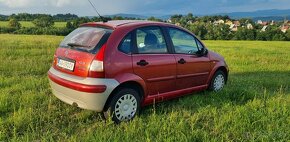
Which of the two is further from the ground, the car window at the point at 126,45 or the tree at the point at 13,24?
the tree at the point at 13,24

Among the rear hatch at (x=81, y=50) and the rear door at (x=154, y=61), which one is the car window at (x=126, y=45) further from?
the rear hatch at (x=81, y=50)

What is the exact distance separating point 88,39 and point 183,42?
2135 millimetres

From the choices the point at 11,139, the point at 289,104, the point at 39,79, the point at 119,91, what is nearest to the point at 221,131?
the point at 119,91

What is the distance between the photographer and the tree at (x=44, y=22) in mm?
49469

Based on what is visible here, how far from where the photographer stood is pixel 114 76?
4.97m

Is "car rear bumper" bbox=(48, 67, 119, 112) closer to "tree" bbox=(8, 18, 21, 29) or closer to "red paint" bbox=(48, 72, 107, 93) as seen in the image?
"red paint" bbox=(48, 72, 107, 93)

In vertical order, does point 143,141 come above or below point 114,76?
below

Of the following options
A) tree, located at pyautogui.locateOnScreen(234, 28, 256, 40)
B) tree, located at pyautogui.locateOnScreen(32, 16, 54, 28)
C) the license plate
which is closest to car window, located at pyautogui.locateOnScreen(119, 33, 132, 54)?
the license plate

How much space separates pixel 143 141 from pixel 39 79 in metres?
4.39

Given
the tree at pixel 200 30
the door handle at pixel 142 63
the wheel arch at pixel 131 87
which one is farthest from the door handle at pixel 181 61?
the tree at pixel 200 30

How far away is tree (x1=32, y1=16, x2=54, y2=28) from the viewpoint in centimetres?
4947

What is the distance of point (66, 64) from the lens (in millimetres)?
5324

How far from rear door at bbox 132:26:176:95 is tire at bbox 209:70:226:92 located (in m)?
1.58

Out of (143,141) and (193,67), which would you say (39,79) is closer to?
(193,67)
